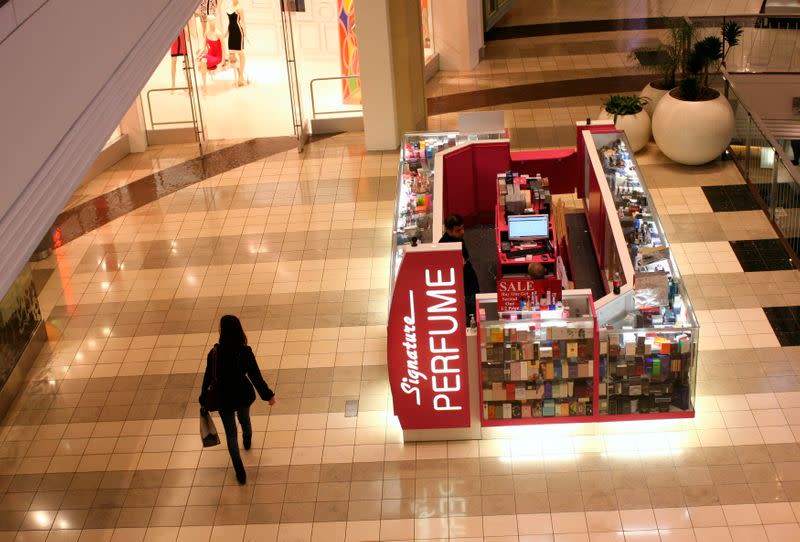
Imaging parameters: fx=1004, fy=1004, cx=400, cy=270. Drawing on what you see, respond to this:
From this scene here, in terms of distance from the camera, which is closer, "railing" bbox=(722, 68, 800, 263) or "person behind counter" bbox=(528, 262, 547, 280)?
"person behind counter" bbox=(528, 262, 547, 280)

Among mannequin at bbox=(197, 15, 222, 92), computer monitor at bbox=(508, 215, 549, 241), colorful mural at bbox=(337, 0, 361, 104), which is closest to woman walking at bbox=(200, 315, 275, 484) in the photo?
computer monitor at bbox=(508, 215, 549, 241)

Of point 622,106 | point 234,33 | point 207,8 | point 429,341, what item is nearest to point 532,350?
point 429,341

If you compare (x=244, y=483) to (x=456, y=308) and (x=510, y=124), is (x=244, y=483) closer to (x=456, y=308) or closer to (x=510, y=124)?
(x=456, y=308)

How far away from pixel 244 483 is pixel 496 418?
1.89 m

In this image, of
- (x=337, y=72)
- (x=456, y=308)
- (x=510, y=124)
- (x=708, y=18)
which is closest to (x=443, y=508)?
(x=456, y=308)

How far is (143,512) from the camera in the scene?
7062 mm

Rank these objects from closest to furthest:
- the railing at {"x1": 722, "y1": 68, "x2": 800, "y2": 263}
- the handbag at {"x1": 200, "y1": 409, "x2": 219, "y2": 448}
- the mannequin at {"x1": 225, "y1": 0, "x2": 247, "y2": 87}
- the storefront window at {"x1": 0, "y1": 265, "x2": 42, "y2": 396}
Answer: the handbag at {"x1": 200, "y1": 409, "x2": 219, "y2": 448} < the storefront window at {"x1": 0, "y1": 265, "x2": 42, "y2": 396} < the railing at {"x1": 722, "y1": 68, "x2": 800, "y2": 263} < the mannequin at {"x1": 225, "y1": 0, "x2": 247, "y2": 87}

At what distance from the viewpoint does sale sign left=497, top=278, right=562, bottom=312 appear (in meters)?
7.11

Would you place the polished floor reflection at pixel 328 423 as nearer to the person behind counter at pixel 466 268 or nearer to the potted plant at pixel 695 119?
the potted plant at pixel 695 119

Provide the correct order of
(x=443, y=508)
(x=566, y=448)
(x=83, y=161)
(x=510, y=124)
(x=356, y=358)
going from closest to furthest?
1. (x=83, y=161)
2. (x=443, y=508)
3. (x=566, y=448)
4. (x=356, y=358)
5. (x=510, y=124)

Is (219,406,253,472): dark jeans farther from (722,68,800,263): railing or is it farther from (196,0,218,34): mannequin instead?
(196,0,218,34): mannequin

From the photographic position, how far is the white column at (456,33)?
16.5m

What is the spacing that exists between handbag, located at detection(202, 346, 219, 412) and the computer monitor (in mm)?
3280

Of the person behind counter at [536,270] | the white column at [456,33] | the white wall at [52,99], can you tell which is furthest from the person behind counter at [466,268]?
the white column at [456,33]
